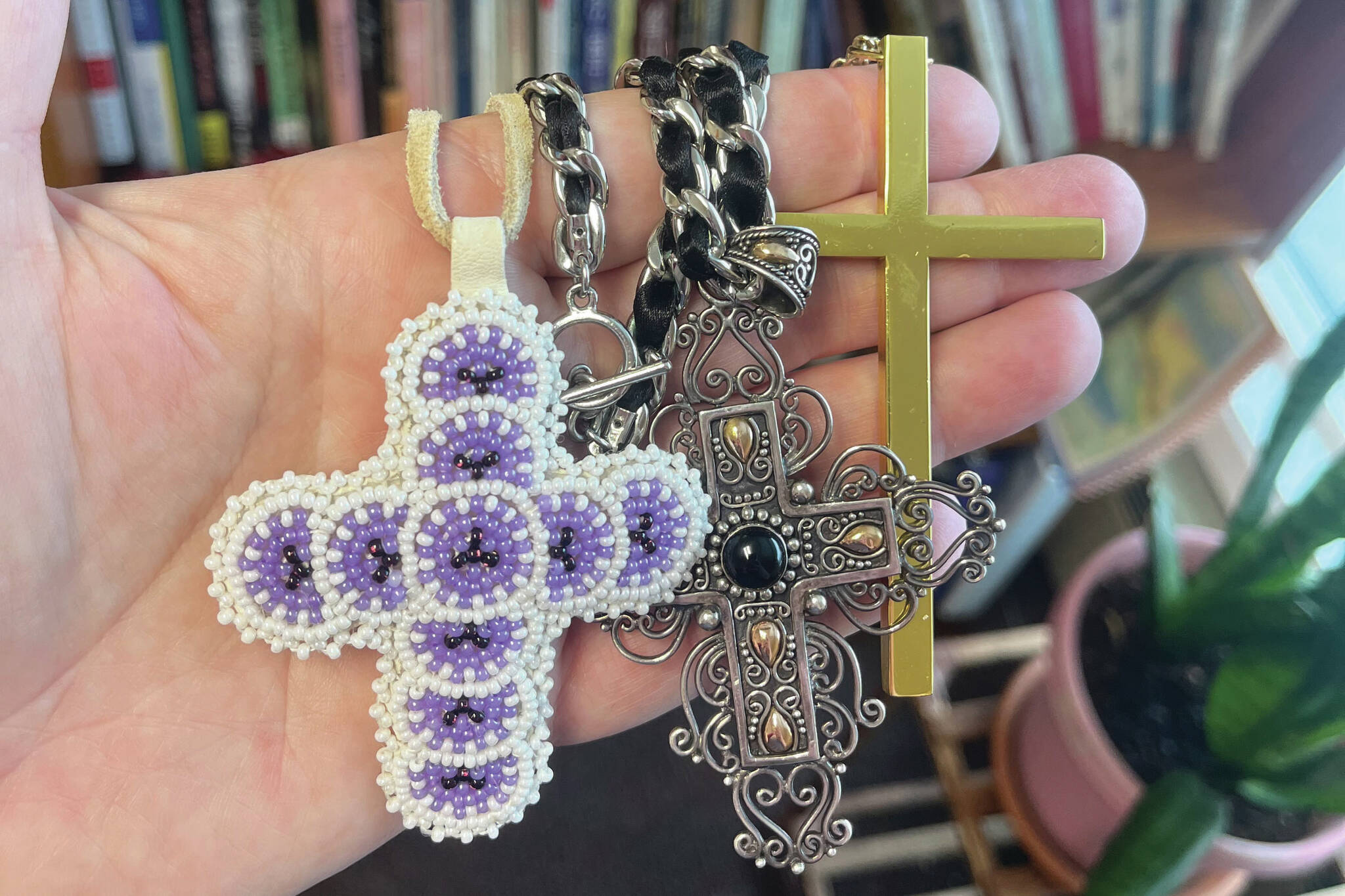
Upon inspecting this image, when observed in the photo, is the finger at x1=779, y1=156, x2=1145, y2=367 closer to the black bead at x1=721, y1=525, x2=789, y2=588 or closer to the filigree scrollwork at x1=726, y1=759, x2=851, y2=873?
the black bead at x1=721, y1=525, x2=789, y2=588

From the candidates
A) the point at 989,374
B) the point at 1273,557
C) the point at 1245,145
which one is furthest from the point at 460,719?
the point at 1245,145

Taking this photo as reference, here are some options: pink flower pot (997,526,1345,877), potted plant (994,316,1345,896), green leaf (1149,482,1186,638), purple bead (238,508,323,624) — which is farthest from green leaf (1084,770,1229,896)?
purple bead (238,508,323,624)

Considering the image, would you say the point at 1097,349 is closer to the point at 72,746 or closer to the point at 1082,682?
the point at 1082,682

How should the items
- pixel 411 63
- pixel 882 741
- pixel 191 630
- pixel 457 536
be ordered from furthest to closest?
pixel 882 741 → pixel 411 63 → pixel 191 630 → pixel 457 536

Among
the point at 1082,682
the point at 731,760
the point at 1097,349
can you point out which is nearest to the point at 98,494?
the point at 731,760

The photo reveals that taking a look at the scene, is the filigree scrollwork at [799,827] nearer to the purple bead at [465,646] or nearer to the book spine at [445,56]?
the purple bead at [465,646]

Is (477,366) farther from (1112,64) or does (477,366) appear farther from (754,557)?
(1112,64)
